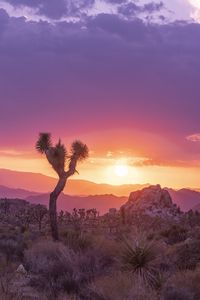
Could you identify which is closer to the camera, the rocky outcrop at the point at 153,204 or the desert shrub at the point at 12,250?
the desert shrub at the point at 12,250

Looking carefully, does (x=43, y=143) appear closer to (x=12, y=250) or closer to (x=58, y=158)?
(x=58, y=158)

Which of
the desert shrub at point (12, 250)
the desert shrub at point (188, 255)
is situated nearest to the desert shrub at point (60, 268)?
the desert shrub at point (12, 250)

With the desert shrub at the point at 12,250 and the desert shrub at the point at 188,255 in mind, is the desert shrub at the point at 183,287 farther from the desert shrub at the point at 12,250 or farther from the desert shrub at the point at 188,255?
the desert shrub at the point at 12,250

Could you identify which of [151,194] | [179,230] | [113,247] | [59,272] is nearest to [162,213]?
[151,194]

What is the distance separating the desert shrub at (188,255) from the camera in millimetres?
17750

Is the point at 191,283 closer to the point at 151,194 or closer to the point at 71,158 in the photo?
the point at 71,158

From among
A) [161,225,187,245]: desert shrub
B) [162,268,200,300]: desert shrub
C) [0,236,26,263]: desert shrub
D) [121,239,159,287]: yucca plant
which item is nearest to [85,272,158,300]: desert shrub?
[162,268,200,300]: desert shrub

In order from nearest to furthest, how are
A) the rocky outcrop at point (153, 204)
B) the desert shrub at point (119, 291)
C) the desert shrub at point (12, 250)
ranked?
the desert shrub at point (119, 291)
the desert shrub at point (12, 250)
the rocky outcrop at point (153, 204)

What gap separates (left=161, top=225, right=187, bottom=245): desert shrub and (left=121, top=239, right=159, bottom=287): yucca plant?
1113 cm

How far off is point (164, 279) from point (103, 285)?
3.16 m

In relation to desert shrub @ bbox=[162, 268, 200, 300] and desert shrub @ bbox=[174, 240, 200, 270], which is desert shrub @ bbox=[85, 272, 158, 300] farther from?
desert shrub @ bbox=[174, 240, 200, 270]

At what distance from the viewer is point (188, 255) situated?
1927 cm

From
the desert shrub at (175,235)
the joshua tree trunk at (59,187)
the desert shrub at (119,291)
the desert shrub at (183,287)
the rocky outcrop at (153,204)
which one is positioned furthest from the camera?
the rocky outcrop at (153,204)

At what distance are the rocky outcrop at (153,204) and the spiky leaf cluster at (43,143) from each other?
41473 millimetres
